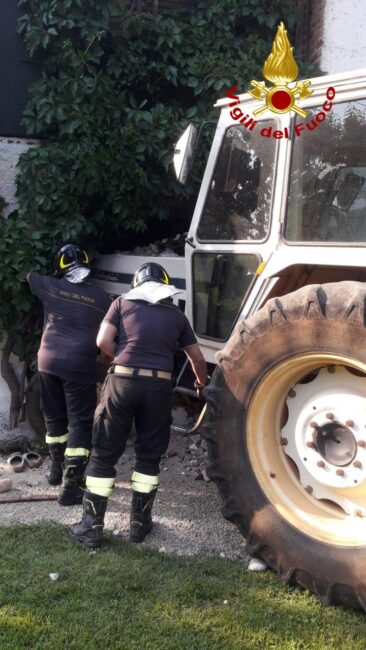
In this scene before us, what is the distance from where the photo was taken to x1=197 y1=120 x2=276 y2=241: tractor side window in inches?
153

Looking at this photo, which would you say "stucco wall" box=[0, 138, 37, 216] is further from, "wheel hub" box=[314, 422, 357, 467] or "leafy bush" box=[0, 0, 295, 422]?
"wheel hub" box=[314, 422, 357, 467]

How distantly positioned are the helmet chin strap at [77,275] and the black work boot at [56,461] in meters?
1.25

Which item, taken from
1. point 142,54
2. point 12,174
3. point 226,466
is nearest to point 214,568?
point 226,466

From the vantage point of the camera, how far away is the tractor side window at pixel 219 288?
4.03m

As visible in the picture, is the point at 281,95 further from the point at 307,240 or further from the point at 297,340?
the point at 297,340

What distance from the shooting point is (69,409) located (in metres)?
4.69


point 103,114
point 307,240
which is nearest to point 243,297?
point 307,240

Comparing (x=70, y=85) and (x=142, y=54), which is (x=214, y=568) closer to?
(x=70, y=85)

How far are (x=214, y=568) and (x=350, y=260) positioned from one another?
1.83 metres

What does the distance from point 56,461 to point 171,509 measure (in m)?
1.05

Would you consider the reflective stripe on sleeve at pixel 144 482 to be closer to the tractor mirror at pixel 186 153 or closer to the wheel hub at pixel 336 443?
the wheel hub at pixel 336 443

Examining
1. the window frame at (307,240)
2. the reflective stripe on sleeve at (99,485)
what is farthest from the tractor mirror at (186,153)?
the reflective stripe on sleeve at (99,485)

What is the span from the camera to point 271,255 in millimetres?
3791

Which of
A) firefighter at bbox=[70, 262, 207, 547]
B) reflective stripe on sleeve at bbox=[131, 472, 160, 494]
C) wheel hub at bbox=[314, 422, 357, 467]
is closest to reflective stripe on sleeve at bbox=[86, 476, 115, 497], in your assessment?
firefighter at bbox=[70, 262, 207, 547]
